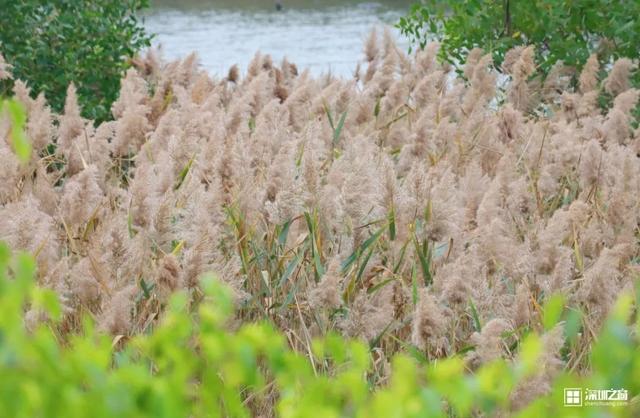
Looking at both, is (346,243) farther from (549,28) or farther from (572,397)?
(549,28)

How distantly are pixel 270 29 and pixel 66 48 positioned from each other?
31.4 ft

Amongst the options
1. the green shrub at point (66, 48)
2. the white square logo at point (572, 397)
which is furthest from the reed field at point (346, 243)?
the green shrub at point (66, 48)

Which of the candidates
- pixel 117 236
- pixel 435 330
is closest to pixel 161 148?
pixel 117 236

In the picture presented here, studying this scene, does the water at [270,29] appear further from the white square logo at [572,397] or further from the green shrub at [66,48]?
the white square logo at [572,397]

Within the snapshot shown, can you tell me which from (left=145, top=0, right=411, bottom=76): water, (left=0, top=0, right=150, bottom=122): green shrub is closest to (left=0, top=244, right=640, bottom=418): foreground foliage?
(left=0, top=0, right=150, bottom=122): green shrub

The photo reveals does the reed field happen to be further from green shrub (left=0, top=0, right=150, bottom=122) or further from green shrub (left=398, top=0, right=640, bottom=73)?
green shrub (left=0, top=0, right=150, bottom=122)

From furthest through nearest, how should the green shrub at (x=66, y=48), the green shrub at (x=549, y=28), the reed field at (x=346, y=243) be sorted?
the green shrub at (x=66, y=48), the green shrub at (x=549, y=28), the reed field at (x=346, y=243)

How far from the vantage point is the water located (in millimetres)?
12078

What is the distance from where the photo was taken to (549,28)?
229 inches

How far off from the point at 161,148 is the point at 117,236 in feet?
4.48

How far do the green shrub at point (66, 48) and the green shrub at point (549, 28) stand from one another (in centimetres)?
179

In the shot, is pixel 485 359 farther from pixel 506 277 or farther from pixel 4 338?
pixel 4 338

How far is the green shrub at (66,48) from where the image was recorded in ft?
19.7

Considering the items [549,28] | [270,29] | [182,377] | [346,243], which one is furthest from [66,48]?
[270,29]
